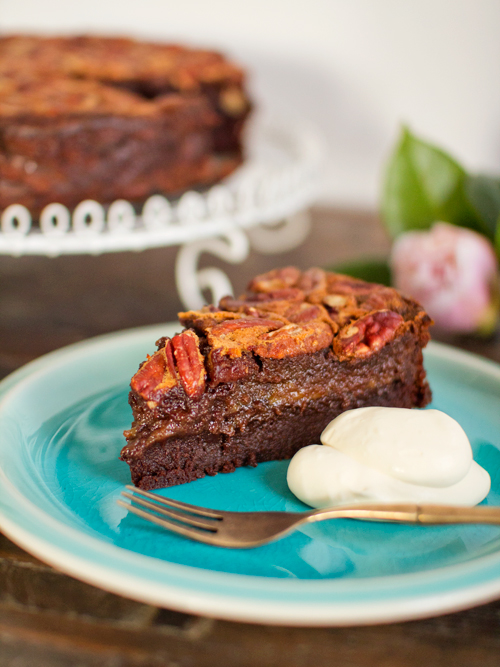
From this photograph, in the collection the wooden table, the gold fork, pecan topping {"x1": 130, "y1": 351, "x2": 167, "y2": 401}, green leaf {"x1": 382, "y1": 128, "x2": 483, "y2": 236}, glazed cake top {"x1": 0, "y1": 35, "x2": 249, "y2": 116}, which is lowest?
the wooden table

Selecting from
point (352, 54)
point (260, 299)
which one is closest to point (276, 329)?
point (260, 299)

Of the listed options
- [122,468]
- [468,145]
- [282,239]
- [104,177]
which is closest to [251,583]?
[122,468]

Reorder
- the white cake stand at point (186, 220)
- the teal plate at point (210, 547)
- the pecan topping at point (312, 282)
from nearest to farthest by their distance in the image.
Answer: the teal plate at point (210, 547) → the pecan topping at point (312, 282) → the white cake stand at point (186, 220)

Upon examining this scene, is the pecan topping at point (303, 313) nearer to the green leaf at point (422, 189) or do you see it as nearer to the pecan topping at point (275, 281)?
the pecan topping at point (275, 281)

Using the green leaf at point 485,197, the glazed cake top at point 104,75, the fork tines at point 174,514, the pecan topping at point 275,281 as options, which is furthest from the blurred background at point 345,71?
the fork tines at point 174,514

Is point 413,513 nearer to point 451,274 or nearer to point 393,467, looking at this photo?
point 393,467

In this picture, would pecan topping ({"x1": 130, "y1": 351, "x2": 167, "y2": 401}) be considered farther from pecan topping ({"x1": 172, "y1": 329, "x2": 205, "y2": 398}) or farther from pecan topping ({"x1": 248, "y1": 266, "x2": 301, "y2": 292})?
pecan topping ({"x1": 248, "y1": 266, "x2": 301, "y2": 292})

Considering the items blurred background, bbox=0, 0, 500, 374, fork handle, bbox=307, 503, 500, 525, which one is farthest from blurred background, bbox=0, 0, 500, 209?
fork handle, bbox=307, 503, 500, 525
